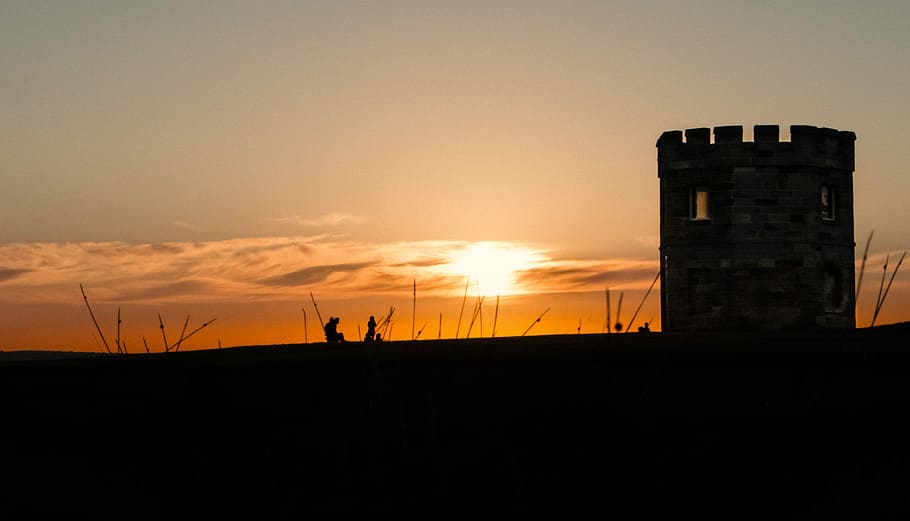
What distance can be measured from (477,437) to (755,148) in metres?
21.2

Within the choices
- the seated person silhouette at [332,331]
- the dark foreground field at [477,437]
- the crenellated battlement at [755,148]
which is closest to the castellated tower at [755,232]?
the crenellated battlement at [755,148]

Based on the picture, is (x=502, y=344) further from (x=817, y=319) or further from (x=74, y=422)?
(x=817, y=319)

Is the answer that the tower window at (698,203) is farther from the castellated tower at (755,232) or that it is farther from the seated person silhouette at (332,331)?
the seated person silhouette at (332,331)

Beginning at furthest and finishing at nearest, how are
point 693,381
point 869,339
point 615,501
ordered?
point 869,339
point 693,381
point 615,501

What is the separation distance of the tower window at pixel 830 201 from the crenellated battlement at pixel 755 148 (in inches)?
24.1

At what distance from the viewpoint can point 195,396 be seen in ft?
47.1

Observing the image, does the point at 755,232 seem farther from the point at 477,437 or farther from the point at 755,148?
the point at 477,437

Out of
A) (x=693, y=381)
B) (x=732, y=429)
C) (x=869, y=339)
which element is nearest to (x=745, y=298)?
(x=869, y=339)

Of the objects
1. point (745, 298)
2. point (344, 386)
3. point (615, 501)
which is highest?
point (745, 298)

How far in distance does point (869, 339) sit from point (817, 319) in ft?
37.2

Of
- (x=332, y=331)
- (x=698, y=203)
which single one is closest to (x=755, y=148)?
(x=698, y=203)

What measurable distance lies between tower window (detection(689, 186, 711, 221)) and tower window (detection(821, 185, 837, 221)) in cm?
324

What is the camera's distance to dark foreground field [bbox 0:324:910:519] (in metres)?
10.2

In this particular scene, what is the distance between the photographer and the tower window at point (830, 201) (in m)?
32.0
